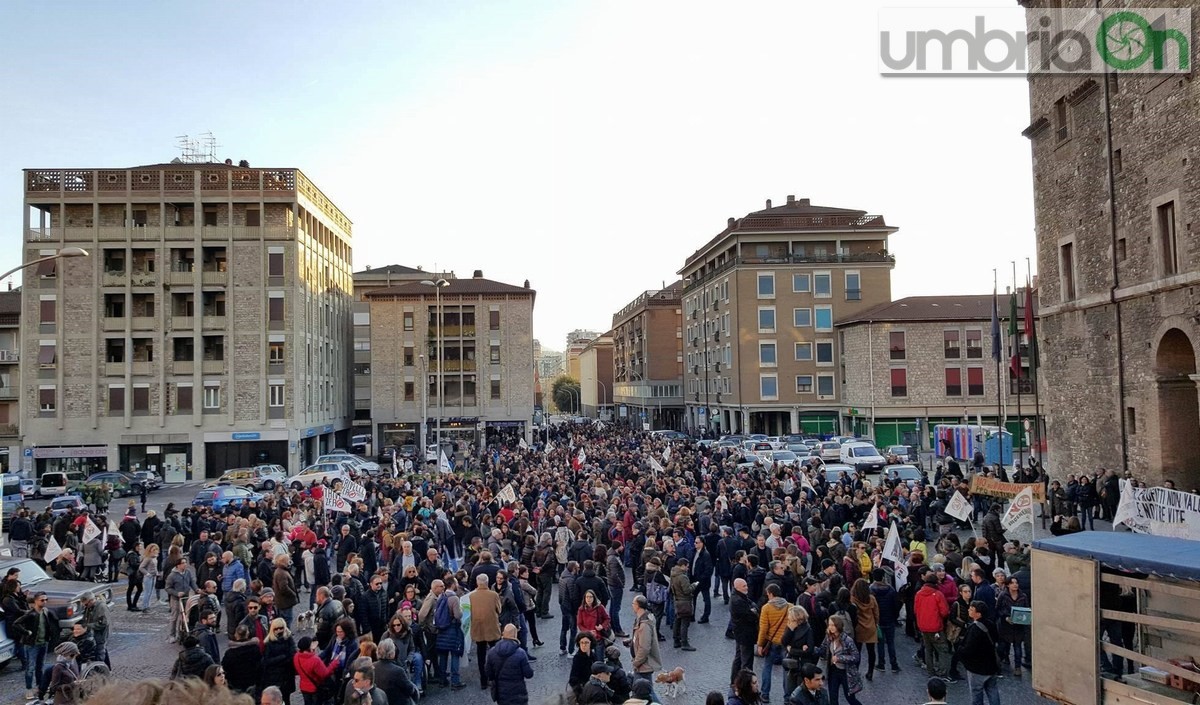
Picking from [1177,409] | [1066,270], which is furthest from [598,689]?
[1066,270]

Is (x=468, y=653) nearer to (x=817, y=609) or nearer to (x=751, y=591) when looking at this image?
(x=751, y=591)

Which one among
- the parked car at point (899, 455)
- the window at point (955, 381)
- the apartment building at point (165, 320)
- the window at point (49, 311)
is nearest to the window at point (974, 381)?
the window at point (955, 381)

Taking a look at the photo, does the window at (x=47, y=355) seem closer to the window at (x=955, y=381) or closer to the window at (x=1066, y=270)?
the window at (x=1066, y=270)

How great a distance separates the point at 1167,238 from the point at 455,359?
4455 cm

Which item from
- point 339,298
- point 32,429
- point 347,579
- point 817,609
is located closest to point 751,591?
point 817,609

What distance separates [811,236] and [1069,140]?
34172 mm

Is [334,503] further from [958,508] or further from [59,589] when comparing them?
[958,508]

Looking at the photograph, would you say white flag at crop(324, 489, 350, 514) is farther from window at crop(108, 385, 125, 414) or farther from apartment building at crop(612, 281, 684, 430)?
apartment building at crop(612, 281, 684, 430)

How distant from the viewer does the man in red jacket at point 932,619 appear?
1037cm

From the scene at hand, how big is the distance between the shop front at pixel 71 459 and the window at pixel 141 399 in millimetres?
2627

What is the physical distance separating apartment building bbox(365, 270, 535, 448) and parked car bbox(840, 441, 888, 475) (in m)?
26.2

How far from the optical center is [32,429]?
141 feet

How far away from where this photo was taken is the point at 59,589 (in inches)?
514

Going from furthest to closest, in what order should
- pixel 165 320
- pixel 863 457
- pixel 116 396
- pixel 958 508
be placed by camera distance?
1. pixel 165 320
2. pixel 116 396
3. pixel 863 457
4. pixel 958 508
